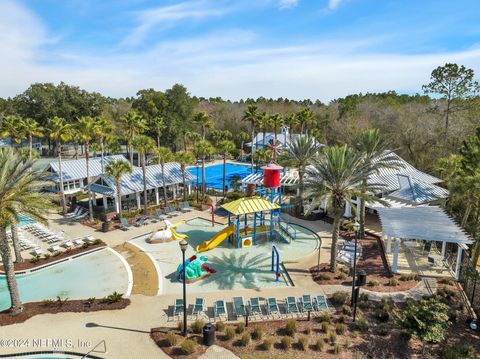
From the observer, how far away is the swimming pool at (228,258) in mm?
21625

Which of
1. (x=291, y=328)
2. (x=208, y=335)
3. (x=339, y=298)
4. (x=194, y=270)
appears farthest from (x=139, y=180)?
(x=291, y=328)

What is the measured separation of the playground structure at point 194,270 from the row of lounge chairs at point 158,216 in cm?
1142

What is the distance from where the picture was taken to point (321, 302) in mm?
18391

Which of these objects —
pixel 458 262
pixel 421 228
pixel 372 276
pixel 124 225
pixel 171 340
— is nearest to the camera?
pixel 171 340

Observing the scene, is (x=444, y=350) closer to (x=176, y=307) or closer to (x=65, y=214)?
(x=176, y=307)

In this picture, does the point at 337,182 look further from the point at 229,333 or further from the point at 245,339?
the point at 229,333

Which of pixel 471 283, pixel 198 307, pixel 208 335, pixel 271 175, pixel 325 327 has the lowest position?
pixel 325 327

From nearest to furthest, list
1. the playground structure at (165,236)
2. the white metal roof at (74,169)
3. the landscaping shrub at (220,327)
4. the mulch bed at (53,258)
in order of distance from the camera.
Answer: the landscaping shrub at (220,327)
the mulch bed at (53,258)
the playground structure at (165,236)
the white metal roof at (74,169)

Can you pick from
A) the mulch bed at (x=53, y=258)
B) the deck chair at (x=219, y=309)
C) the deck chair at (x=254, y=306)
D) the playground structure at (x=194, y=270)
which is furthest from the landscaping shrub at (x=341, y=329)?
the mulch bed at (x=53, y=258)

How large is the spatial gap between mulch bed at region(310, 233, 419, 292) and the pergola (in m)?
1.05

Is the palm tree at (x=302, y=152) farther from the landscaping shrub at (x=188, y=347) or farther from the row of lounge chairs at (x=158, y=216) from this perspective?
the landscaping shrub at (x=188, y=347)

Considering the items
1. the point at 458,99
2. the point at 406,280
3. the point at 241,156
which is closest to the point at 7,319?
the point at 406,280

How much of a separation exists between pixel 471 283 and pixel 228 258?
16.6 metres

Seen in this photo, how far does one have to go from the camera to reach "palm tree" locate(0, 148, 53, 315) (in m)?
16.8
